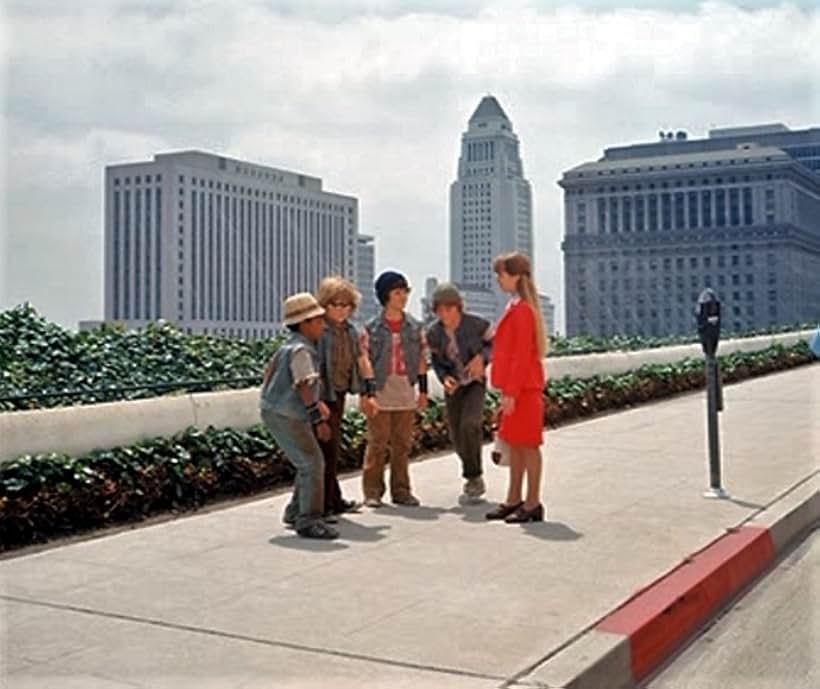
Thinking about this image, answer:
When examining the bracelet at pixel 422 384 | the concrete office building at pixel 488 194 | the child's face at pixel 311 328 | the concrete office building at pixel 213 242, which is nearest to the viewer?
the child's face at pixel 311 328

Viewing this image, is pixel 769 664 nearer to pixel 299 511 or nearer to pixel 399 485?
pixel 299 511

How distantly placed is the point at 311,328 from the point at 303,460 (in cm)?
Answer: 86

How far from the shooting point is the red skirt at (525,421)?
7.45 meters

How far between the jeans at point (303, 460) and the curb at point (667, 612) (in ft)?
7.31

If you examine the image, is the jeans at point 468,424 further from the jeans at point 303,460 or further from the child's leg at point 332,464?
the jeans at point 303,460

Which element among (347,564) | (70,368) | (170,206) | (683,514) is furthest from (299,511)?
(170,206)

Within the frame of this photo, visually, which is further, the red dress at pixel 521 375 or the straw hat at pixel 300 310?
the red dress at pixel 521 375

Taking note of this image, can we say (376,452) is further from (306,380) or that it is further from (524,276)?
(524,276)

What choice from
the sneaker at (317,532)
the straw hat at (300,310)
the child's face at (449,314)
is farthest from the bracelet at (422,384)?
the sneaker at (317,532)

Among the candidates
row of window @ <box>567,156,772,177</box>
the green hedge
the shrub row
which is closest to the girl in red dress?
the green hedge

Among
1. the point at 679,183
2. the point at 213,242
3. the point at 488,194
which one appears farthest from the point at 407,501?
the point at 679,183

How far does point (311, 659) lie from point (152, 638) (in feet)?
2.50

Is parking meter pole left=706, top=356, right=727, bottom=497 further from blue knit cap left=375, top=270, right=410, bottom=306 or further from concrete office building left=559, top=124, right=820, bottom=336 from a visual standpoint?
concrete office building left=559, top=124, right=820, bottom=336

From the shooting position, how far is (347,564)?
6211 mm
